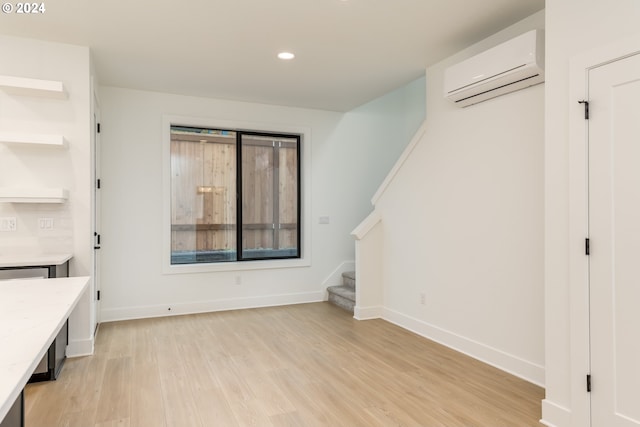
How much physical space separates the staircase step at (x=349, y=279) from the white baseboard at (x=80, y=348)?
10.0 feet

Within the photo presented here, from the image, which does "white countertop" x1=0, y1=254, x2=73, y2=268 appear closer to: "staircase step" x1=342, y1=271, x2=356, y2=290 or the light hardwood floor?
the light hardwood floor

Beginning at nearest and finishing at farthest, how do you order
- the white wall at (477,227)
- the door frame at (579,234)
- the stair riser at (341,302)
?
the door frame at (579,234) < the white wall at (477,227) < the stair riser at (341,302)

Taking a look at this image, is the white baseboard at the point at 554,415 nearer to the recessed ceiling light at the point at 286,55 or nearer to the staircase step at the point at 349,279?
the staircase step at the point at 349,279

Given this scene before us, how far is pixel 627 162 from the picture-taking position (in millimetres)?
2018

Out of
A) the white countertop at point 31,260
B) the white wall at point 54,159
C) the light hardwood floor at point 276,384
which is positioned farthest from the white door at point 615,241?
the white wall at point 54,159

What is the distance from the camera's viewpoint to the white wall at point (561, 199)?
2203 millimetres

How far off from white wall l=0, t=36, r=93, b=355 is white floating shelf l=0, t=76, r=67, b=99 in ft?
0.28

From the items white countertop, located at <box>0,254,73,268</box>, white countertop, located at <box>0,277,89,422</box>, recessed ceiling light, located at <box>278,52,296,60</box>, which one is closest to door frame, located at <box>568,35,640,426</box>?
recessed ceiling light, located at <box>278,52,296,60</box>

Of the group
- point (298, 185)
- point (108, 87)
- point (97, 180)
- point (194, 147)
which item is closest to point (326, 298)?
point (298, 185)

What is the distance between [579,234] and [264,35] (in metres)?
2.66

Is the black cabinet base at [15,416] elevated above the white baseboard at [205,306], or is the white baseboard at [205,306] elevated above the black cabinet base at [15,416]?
the black cabinet base at [15,416]

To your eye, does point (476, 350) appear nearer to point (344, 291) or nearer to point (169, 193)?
point (344, 291)

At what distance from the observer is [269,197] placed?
5496 mm

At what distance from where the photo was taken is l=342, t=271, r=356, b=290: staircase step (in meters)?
5.39
